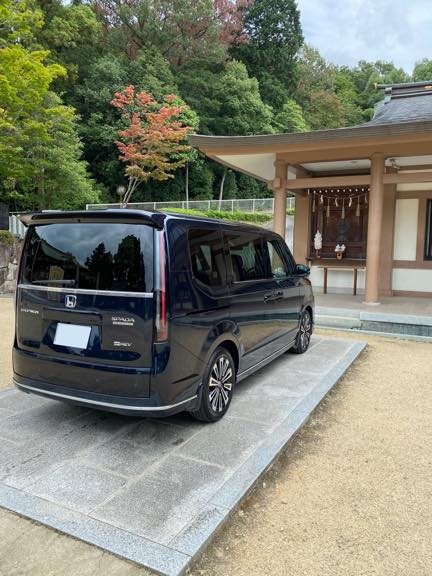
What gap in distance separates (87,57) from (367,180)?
2156 centimetres

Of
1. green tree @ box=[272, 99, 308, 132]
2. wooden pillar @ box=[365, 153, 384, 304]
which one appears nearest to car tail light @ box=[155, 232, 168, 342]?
wooden pillar @ box=[365, 153, 384, 304]

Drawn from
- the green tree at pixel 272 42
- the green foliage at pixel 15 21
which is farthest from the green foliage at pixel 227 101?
the green foliage at pixel 15 21

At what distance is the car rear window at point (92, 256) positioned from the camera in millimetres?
2549

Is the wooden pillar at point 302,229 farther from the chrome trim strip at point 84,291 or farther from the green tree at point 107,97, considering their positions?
the green tree at point 107,97

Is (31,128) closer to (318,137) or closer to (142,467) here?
(318,137)

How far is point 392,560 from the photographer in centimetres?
186

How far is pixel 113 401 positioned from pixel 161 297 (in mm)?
701

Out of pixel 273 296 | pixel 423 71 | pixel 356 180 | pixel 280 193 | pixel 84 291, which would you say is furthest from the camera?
pixel 423 71

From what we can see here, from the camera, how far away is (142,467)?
2.51 metres

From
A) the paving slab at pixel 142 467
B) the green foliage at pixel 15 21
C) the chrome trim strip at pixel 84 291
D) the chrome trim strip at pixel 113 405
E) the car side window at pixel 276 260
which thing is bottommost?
the paving slab at pixel 142 467

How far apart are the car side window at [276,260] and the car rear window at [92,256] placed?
1911 millimetres

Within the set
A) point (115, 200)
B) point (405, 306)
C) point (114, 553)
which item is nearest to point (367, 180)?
point (405, 306)

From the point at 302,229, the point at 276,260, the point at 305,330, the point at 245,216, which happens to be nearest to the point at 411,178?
the point at 302,229

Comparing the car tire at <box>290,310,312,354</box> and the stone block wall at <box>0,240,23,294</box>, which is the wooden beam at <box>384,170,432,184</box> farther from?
the stone block wall at <box>0,240,23,294</box>
